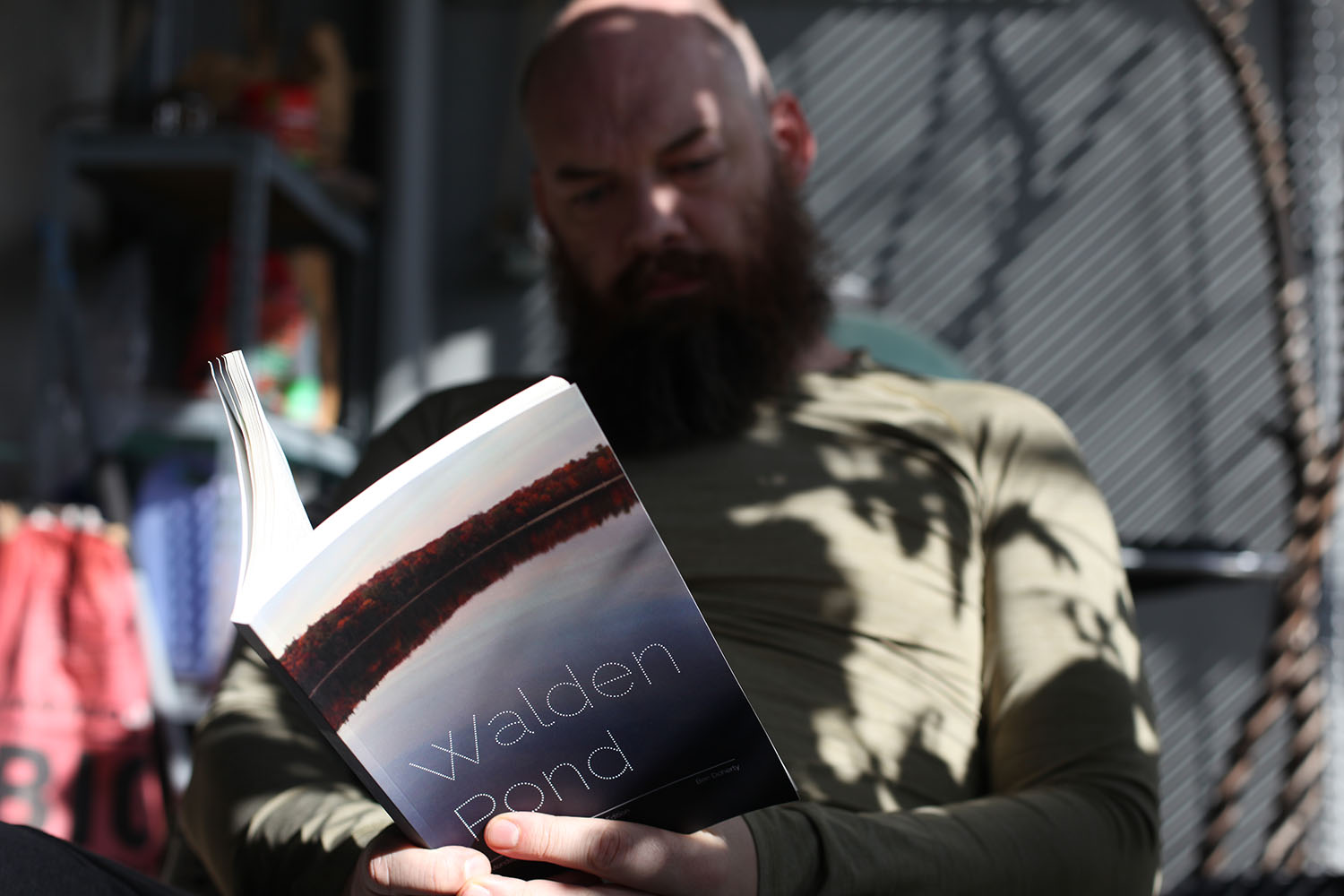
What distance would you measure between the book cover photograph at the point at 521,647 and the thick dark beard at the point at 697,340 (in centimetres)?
56

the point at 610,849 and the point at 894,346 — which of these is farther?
the point at 894,346

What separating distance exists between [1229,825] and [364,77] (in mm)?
2639

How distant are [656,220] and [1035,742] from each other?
26.1 inches

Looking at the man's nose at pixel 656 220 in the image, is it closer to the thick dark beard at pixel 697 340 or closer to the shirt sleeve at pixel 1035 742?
the thick dark beard at pixel 697 340

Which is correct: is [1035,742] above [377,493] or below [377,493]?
below

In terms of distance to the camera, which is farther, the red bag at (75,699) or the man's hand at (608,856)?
the red bag at (75,699)

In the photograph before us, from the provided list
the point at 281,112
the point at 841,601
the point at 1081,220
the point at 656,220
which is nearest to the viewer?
the point at 841,601

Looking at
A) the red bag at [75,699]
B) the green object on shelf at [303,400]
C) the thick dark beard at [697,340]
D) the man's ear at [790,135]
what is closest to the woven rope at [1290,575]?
the man's ear at [790,135]

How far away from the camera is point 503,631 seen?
0.60 meters

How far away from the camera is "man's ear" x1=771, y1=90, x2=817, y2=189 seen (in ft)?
4.62

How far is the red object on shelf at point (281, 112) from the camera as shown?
2436 millimetres

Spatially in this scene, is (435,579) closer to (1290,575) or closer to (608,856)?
(608,856)

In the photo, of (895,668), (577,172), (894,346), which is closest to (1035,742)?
(895,668)

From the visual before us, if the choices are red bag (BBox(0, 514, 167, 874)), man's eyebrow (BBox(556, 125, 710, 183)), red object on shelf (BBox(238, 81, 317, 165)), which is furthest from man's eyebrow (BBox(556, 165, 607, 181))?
red object on shelf (BBox(238, 81, 317, 165))
